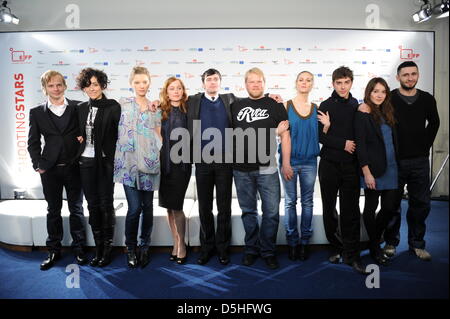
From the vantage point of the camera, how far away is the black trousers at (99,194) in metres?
2.28

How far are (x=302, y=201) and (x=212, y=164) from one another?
2.56 feet

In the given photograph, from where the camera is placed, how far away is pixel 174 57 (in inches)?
123

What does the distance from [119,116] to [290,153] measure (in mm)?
1345

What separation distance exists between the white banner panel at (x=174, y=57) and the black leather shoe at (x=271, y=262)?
181 centimetres

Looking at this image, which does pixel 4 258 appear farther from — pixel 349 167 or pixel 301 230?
pixel 349 167

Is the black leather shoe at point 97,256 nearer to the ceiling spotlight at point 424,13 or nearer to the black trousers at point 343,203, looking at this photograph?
the black trousers at point 343,203

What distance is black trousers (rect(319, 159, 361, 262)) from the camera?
2238 millimetres

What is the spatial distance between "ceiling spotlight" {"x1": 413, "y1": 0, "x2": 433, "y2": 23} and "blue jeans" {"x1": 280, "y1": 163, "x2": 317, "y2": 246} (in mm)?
2097

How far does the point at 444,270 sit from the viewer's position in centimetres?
157

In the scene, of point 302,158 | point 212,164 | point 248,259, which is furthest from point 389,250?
point 212,164

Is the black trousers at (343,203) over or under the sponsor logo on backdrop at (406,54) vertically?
under

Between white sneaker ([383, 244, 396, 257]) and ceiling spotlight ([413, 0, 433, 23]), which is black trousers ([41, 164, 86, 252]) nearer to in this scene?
white sneaker ([383, 244, 396, 257])

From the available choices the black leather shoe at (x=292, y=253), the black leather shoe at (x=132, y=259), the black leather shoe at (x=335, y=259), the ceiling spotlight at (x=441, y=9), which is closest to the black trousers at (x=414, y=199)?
the black leather shoe at (x=335, y=259)

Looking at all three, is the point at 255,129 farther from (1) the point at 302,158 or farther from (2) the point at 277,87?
(2) the point at 277,87
